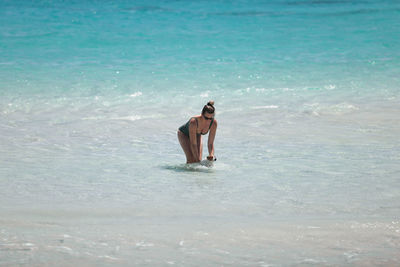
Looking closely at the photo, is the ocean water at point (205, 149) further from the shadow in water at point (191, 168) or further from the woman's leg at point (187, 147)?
the woman's leg at point (187, 147)

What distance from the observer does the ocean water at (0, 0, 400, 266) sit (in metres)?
4.89

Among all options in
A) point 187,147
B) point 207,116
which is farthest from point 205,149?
point 207,116

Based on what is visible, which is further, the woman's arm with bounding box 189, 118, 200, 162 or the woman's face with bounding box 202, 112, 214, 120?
the woman's arm with bounding box 189, 118, 200, 162

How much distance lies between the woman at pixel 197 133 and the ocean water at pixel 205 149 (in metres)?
0.33

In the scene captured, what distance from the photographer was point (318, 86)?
15.9 m

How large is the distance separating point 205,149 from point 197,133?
1.46m

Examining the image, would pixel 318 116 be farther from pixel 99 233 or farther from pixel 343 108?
pixel 99 233

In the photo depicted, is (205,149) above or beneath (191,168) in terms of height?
above

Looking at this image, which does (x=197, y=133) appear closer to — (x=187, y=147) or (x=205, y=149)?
(x=187, y=147)

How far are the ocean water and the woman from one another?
0.33m

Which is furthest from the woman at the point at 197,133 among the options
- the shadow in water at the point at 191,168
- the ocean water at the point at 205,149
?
the ocean water at the point at 205,149

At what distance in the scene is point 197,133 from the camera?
8.10m

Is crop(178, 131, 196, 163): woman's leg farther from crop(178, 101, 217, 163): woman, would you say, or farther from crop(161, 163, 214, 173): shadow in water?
crop(161, 163, 214, 173): shadow in water

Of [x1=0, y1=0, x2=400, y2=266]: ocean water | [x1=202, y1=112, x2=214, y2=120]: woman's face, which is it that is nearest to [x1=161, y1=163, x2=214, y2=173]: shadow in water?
[x1=0, y1=0, x2=400, y2=266]: ocean water
